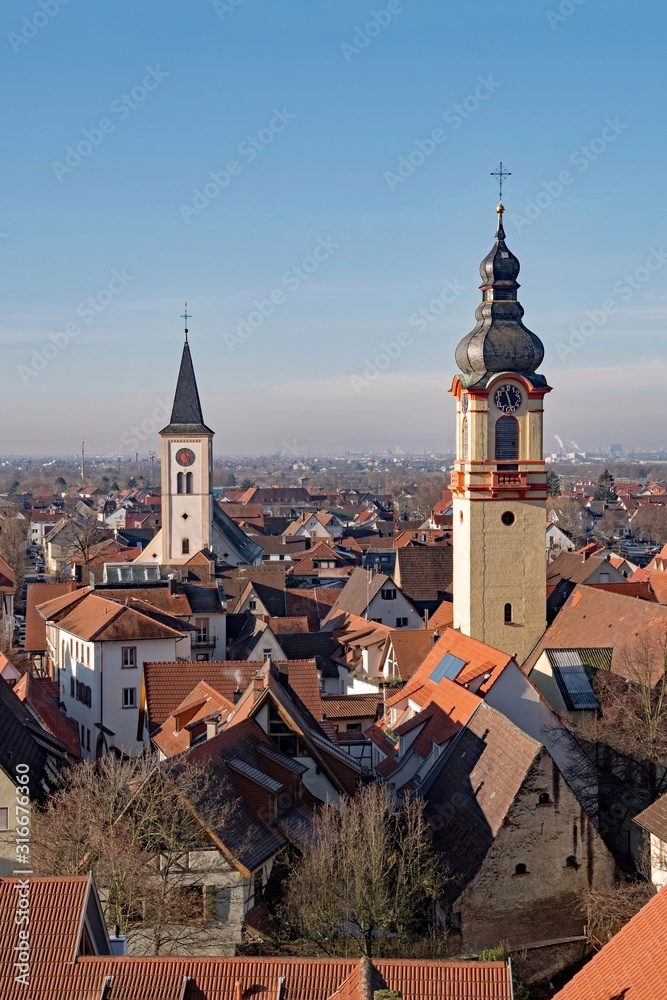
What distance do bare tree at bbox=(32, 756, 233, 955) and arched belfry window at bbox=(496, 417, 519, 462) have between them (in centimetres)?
2030

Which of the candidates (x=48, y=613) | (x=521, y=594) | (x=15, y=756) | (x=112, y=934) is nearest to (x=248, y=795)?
(x=112, y=934)

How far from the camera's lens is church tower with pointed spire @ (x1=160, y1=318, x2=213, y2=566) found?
255 ft

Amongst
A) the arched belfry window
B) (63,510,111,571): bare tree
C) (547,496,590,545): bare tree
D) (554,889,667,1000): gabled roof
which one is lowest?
(554,889,667,1000): gabled roof

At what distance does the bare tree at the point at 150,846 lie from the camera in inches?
758

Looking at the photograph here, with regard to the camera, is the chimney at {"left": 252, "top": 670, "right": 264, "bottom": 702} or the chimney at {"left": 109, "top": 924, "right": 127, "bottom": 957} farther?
the chimney at {"left": 252, "top": 670, "right": 264, "bottom": 702}

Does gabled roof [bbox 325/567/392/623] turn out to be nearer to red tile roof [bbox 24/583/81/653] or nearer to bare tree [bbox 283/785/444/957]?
red tile roof [bbox 24/583/81/653]

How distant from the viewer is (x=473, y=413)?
126ft

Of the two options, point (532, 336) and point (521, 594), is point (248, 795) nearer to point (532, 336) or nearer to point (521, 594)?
point (521, 594)

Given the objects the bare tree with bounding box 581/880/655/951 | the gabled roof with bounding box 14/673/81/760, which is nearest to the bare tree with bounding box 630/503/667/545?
the gabled roof with bounding box 14/673/81/760

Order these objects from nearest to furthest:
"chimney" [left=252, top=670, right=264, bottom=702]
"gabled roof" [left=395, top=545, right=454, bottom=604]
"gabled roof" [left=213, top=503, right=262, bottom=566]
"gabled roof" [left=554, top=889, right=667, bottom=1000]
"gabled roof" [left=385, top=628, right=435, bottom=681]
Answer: "gabled roof" [left=554, top=889, right=667, bottom=1000] < "chimney" [left=252, top=670, right=264, bottom=702] < "gabled roof" [left=385, top=628, right=435, bottom=681] < "gabled roof" [left=395, top=545, right=454, bottom=604] < "gabled roof" [left=213, top=503, right=262, bottom=566]

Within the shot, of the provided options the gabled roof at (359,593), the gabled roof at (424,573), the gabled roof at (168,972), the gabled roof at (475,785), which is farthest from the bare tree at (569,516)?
the gabled roof at (168,972)

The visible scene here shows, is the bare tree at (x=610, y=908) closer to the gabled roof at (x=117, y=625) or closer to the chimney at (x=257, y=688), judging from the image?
the chimney at (x=257, y=688)

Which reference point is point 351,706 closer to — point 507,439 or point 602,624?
point 602,624

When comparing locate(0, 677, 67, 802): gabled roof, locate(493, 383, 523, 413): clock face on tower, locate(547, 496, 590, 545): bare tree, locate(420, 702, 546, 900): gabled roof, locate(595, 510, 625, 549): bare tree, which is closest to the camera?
locate(420, 702, 546, 900): gabled roof
